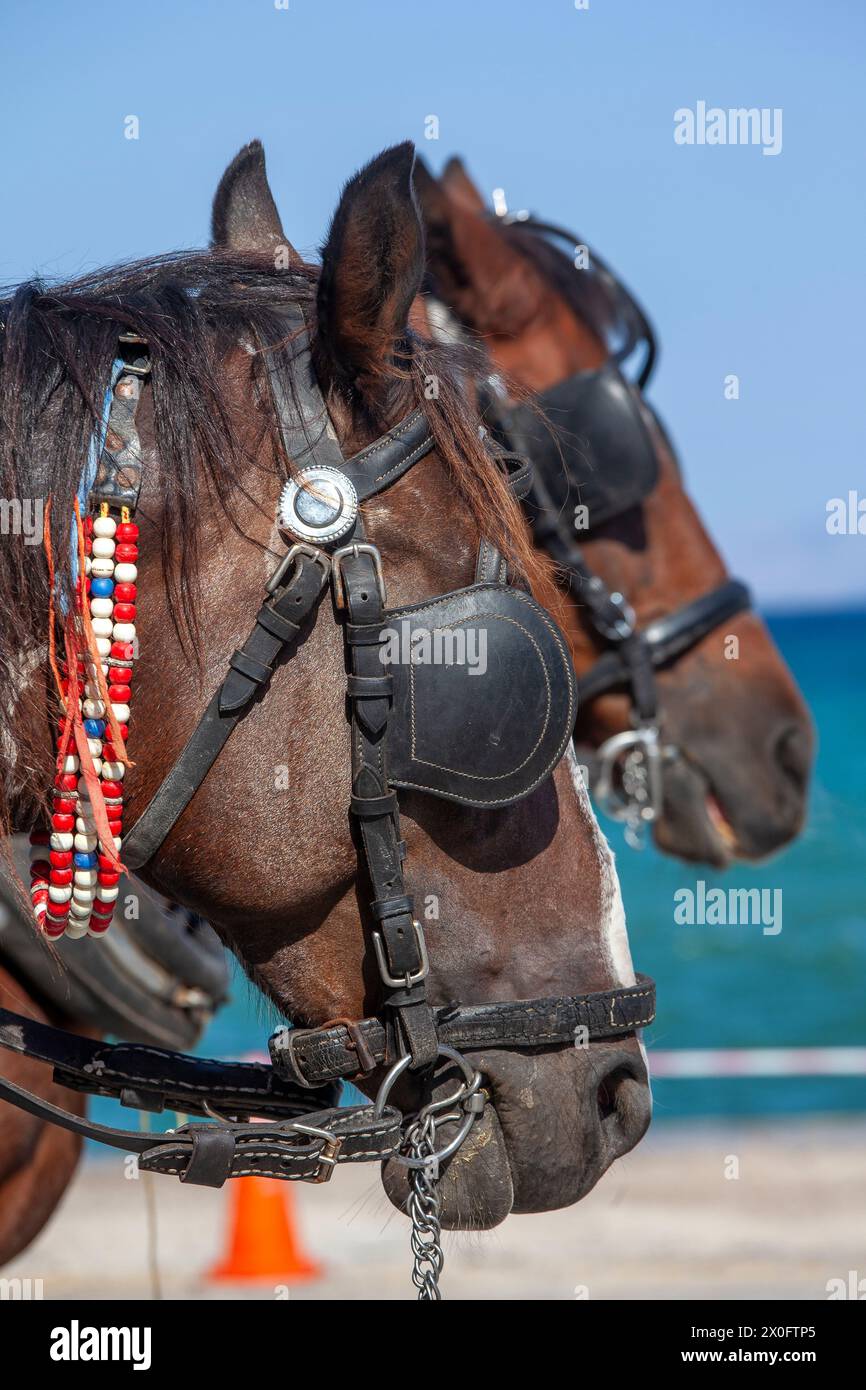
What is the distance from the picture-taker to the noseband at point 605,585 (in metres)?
3.96

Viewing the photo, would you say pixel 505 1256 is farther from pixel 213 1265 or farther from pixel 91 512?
pixel 91 512

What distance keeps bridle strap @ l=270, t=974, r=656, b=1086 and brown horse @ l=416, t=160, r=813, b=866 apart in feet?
7.96

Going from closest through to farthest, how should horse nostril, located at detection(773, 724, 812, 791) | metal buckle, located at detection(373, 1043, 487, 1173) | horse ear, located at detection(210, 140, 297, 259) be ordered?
metal buckle, located at detection(373, 1043, 487, 1173) < horse ear, located at detection(210, 140, 297, 259) < horse nostril, located at detection(773, 724, 812, 791)

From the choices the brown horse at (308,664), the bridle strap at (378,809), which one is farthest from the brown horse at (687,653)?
the bridle strap at (378,809)

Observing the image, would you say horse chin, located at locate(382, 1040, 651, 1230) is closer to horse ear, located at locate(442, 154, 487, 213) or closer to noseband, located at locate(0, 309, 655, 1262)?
noseband, located at locate(0, 309, 655, 1262)

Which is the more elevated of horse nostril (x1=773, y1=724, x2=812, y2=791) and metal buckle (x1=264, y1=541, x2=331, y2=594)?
metal buckle (x1=264, y1=541, x2=331, y2=594)

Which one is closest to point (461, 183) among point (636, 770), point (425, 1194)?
point (636, 770)

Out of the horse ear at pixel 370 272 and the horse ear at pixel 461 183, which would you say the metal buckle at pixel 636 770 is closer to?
the horse ear at pixel 461 183

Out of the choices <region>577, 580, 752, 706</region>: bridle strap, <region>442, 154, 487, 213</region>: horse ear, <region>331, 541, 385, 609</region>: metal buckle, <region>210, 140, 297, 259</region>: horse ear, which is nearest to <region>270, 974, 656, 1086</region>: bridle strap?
<region>331, 541, 385, 609</region>: metal buckle

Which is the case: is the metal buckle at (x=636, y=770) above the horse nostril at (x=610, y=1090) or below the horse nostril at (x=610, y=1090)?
above

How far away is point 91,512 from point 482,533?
1.75 ft

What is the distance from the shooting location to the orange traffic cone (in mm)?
4941

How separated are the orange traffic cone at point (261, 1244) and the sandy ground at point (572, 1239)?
0.18 feet

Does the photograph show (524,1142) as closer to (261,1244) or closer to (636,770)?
(636,770)
